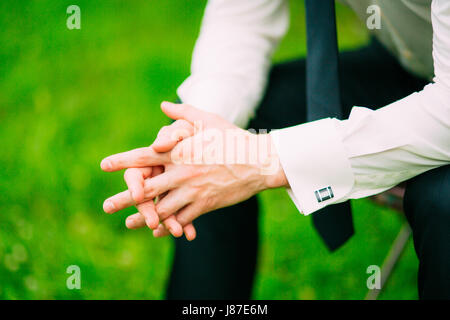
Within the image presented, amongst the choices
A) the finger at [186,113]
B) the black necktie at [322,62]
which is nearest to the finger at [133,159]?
the finger at [186,113]

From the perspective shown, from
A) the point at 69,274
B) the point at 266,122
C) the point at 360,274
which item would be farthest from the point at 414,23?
the point at 69,274

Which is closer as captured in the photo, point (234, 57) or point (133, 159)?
point (133, 159)

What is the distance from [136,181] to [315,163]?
0.39 meters

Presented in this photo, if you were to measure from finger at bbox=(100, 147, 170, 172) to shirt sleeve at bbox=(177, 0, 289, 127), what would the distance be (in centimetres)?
20

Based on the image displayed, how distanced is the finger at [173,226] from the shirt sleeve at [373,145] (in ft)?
0.88

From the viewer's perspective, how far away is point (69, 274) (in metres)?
1.73

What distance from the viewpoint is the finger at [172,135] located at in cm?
106

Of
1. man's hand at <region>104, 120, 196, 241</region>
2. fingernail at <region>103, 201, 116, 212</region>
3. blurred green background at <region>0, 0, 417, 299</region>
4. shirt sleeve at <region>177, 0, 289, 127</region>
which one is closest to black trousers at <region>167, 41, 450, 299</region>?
shirt sleeve at <region>177, 0, 289, 127</region>

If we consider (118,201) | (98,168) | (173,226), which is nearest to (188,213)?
(173,226)

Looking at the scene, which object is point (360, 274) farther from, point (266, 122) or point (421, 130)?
point (421, 130)

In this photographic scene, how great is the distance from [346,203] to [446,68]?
395 millimetres

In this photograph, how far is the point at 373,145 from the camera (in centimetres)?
98

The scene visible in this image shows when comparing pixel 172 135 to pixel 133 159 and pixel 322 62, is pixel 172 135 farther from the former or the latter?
pixel 322 62

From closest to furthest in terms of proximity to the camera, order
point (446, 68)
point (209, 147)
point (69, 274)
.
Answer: point (446, 68)
point (209, 147)
point (69, 274)
